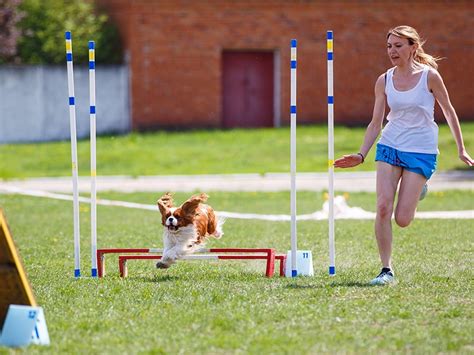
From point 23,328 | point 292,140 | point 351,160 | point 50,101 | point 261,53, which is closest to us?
point 23,328

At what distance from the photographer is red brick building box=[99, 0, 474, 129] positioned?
33.9 m

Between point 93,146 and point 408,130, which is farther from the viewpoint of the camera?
point 93,146

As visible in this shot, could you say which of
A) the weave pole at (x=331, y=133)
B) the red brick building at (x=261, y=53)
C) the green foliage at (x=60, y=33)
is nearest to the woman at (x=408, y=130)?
the weave pole at (x=331, y=133)

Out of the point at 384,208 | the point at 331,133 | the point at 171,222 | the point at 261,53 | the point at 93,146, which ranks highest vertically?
the point at 261,53

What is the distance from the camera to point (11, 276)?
6.94 meters

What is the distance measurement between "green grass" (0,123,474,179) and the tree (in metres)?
3.06

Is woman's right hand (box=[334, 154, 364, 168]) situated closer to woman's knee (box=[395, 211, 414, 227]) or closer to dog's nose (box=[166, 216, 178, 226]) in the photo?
woman's knee (box=[395, 211, 414, 227])

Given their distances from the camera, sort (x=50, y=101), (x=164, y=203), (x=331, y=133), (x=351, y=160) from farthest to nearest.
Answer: (x=50, y=101)
(x=164, y=203)
(x=331, y=133)
(x=351, y=160)

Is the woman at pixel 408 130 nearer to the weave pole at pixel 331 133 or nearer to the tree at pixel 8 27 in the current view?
the weave pole at pixel 331 133

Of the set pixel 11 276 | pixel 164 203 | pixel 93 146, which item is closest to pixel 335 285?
pixel 164 203

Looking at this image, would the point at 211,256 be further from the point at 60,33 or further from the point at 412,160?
the point at 60,33

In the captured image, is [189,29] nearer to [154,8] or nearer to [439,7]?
[154,8]

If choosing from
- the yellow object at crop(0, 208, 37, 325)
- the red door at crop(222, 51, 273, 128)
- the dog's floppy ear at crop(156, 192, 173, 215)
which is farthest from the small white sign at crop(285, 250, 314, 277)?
the red door at crop(222, 51, 273, 128)

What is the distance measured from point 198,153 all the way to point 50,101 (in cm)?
618
